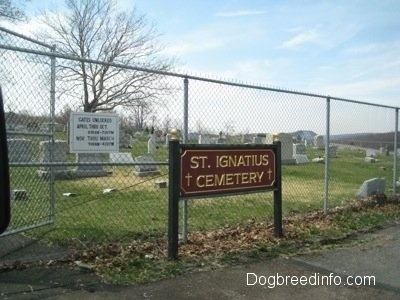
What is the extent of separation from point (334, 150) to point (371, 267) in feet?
48.2

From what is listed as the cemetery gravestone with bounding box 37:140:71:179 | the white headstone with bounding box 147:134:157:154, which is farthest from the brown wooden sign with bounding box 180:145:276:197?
the cemetery gravestone with bounding box 37:140:71:179

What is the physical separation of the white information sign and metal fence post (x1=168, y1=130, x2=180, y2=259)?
30.4 inches

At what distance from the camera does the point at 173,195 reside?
623 centimetres

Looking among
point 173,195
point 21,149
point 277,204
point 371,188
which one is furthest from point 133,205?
point 371,188

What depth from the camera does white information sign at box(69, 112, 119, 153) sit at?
6.29 metres

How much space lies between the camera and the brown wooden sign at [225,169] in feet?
21.4

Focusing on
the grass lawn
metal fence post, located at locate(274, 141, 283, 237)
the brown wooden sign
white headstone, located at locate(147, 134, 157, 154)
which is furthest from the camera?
white headstone, located at locate(147, 134, 157, 154)

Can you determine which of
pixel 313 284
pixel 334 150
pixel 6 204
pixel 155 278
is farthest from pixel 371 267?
pixel 334 150

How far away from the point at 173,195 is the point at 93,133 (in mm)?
1256

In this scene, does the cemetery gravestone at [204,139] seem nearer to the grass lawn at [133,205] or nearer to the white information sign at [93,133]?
the grass lawn at [133,205]

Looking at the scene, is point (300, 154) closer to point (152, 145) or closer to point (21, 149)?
point (152, 145)

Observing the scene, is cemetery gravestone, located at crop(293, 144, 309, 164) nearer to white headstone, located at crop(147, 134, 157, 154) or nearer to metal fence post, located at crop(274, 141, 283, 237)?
white headstone, located at crop(147, 134, 157, 154)

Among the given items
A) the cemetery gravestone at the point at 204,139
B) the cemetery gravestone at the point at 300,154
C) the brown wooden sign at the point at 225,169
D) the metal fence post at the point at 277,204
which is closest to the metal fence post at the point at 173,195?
the brown wooden sign at the point at 225,169

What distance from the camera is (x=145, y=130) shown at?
25.1 feet
